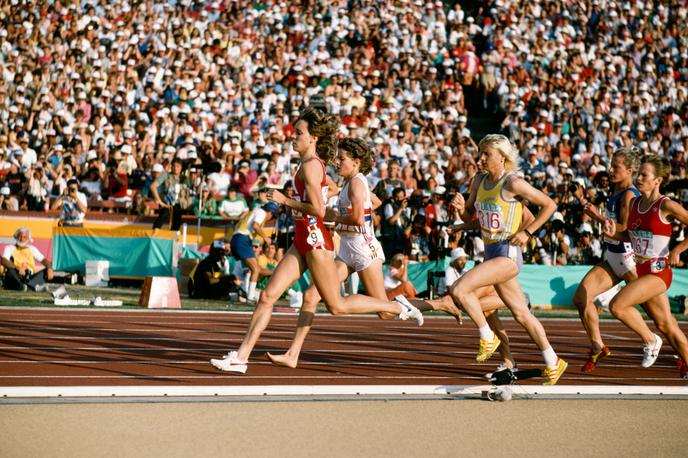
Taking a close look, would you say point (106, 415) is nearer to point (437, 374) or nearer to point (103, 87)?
point (437, 374)

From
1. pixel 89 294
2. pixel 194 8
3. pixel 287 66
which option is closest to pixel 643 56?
pixel 287 66

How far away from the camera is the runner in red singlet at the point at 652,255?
8805mm

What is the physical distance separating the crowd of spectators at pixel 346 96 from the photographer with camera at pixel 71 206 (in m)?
0.29

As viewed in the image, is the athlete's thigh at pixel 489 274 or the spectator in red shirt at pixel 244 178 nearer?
the athlete's thigh at pixel 489 274

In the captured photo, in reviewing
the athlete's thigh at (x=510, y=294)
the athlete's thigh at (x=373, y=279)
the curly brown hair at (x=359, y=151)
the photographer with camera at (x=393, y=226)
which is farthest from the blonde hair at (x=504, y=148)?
the photographer with camera at (x=393, y=226)

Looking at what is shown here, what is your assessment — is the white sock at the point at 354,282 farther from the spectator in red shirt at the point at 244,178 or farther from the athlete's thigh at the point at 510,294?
the athlete's thigh at the point at 510,294

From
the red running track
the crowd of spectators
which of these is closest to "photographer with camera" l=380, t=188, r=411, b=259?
the crowd of spectators

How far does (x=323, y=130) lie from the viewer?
8234 millimetres

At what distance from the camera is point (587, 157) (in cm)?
2261

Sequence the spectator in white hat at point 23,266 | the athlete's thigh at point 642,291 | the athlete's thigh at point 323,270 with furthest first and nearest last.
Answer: the spectator in white hat at point 23,266 → the athlete's thigh at point 642,291 → the athlete's thigh at point 323,270

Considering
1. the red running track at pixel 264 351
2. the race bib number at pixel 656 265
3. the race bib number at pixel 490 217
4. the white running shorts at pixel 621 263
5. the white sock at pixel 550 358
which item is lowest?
the red running track at pixel 264 351

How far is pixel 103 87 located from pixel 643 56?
14249 mm

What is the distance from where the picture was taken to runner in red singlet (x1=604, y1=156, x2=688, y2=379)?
880cm

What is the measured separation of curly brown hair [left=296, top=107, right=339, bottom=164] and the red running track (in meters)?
1.85
